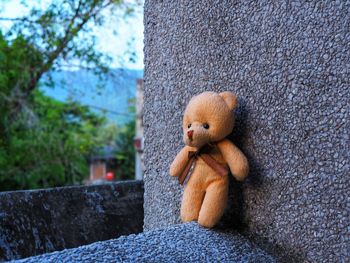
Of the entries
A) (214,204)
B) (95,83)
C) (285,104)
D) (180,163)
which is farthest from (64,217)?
(95,83)

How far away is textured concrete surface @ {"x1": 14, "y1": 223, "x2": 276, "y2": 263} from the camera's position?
3.14 feet

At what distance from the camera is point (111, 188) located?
83.0 inches

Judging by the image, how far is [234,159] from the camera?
3.86 feet

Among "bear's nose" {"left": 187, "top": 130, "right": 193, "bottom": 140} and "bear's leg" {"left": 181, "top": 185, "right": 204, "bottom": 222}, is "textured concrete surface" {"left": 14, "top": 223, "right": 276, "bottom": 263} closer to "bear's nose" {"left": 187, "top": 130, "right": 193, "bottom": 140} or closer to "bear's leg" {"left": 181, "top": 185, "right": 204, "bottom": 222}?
"bear's leg" {"left": 181, "top": 185, "right": 204, "bottom": 222}

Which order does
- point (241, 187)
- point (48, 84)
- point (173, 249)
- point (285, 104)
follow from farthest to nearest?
1. point (48, 84)
2. point (241, 187)
3. point (285, 104)
4. point (173, 249)

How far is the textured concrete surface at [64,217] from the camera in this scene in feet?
5.58

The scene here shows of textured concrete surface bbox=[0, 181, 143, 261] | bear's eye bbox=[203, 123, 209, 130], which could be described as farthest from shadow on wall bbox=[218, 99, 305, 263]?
textured concrete surface bbox=[0, 181, 143, 261]

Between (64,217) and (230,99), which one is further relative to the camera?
(64,217)

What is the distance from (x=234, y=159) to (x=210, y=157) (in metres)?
0.08

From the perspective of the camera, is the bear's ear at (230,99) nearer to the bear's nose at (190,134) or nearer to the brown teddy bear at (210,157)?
the brown teddy bear at (210,157)

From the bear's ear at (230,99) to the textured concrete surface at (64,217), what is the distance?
0.95 m

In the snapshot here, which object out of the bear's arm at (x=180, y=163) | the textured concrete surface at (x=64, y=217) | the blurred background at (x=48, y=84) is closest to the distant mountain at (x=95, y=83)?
the blurred background at (x=48, y=84)

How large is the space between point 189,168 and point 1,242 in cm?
80

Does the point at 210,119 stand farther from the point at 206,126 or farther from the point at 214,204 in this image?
the point at 214,204
